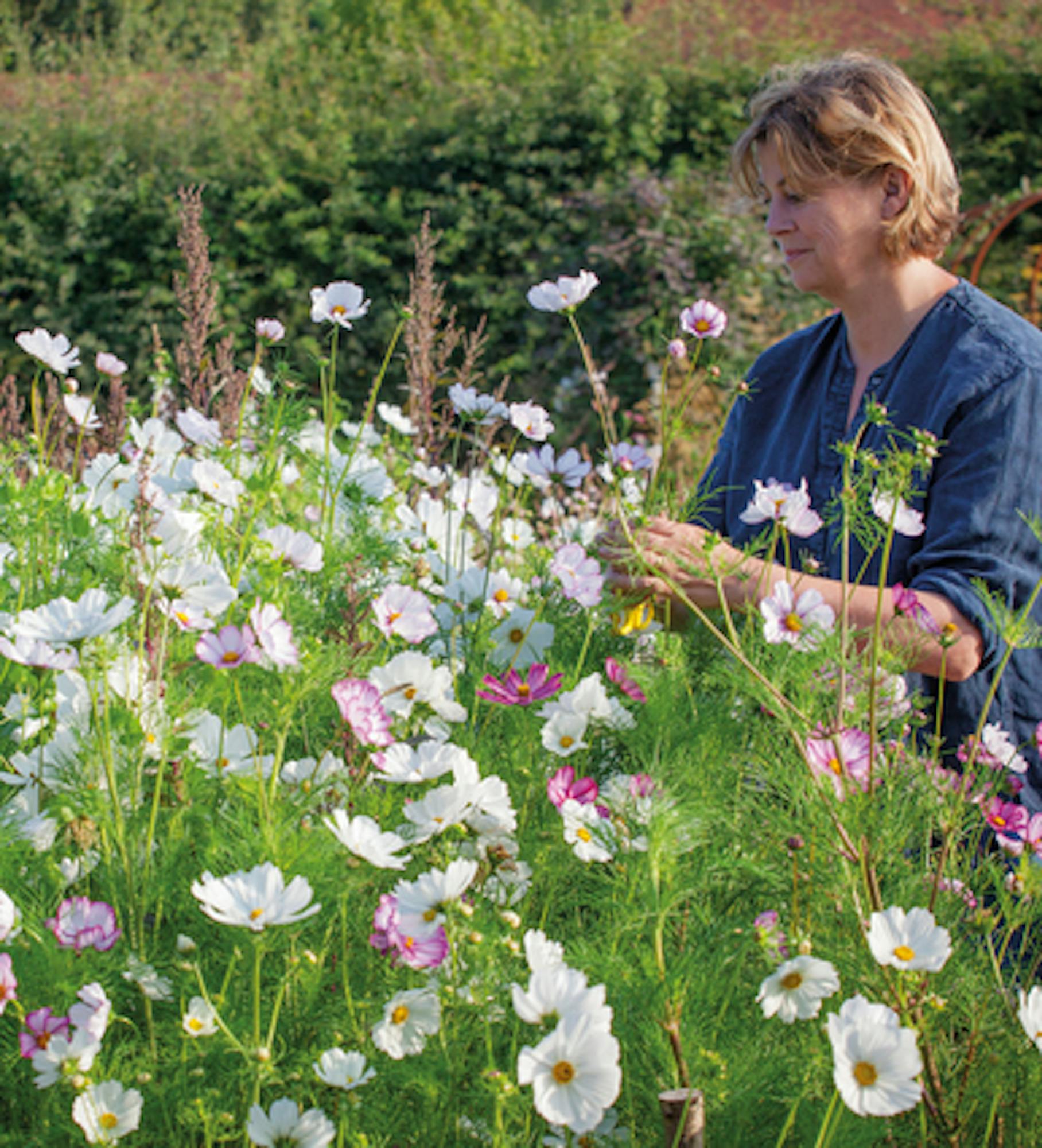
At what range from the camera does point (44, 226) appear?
23.9 feet

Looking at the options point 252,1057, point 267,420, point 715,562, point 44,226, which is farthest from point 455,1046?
point 44,226

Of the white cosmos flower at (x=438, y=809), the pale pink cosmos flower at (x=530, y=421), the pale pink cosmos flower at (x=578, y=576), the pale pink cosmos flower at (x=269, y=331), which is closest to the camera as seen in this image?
the white cosmos flower at (x=438, y=809)

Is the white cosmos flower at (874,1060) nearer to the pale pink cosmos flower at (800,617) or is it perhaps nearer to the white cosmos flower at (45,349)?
the pale pink cosmos flower at (800,617)

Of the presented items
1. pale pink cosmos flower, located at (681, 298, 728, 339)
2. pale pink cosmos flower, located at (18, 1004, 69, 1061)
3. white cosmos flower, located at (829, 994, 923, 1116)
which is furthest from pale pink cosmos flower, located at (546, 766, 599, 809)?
pale pink cosmos flower, located at (681, 298, 728, 339)

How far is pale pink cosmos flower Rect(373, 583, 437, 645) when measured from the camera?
1.30 m

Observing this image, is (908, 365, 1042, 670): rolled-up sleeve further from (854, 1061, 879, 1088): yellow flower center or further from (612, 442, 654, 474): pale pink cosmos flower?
(854, 1061, 879, 1088): yellow flower center

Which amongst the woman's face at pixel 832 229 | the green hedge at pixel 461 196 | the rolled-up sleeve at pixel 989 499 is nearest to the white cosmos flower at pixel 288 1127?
the rolled-up sleeve at pixel 989 499

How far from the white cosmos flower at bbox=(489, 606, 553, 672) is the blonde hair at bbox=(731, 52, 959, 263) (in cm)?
105

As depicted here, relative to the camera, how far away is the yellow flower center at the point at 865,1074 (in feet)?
2.66

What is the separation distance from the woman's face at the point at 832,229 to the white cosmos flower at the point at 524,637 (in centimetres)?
94

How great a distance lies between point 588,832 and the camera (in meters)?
1.10

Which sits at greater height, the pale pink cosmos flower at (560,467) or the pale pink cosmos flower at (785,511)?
the pale pink cosmos flower at (785,511)

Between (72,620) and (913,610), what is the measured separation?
0.87 m

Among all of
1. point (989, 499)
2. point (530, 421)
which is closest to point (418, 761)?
point (530, 421)
